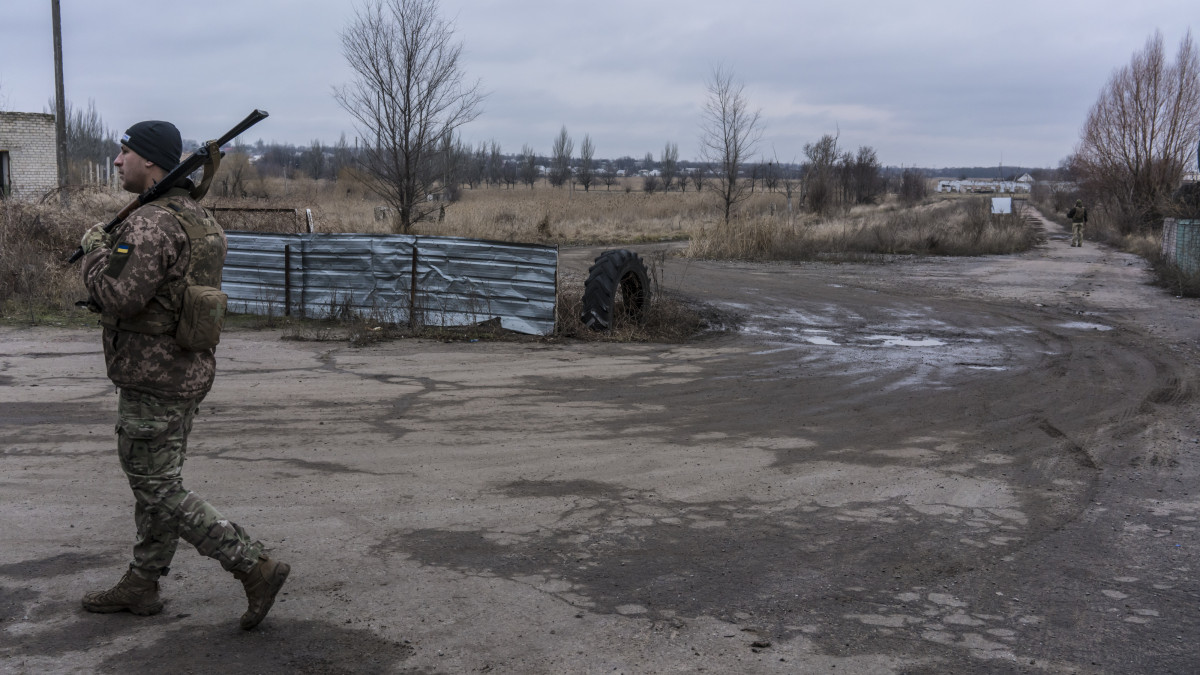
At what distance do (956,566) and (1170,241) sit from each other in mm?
27034

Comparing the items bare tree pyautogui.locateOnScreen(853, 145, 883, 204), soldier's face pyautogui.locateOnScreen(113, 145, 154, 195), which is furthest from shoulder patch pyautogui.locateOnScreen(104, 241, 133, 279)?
bare tree pyautogui.locateOnScreen(853, 145, 883, 204)

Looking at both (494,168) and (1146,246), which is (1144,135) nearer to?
(1146,246)

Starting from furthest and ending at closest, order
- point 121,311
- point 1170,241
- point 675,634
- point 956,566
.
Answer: point 1170,241 → point 956,566 → point 675,634 → point 121,311


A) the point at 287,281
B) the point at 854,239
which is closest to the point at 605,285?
the point at 287,281

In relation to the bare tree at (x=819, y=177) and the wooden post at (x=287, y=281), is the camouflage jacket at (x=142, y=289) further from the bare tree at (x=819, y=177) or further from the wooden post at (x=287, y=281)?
the bare tree at (x=819, y=177)

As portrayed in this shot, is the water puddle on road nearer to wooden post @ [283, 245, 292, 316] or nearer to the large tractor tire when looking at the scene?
the large tractor tire

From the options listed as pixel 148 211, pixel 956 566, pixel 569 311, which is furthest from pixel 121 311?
pixel 569 311

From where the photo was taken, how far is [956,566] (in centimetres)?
485

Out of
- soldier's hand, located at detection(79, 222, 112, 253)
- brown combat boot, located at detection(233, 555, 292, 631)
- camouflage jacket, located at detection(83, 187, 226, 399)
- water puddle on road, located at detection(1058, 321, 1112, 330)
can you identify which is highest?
soldier's hand, located at detection(79, 222, 112, 253)

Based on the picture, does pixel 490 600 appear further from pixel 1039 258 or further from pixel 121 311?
pixel 1039 258

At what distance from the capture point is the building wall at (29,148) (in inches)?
1303

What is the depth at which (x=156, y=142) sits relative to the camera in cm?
388

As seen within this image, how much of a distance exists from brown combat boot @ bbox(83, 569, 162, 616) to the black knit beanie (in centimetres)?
171

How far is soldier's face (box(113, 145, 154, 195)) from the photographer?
383cm
